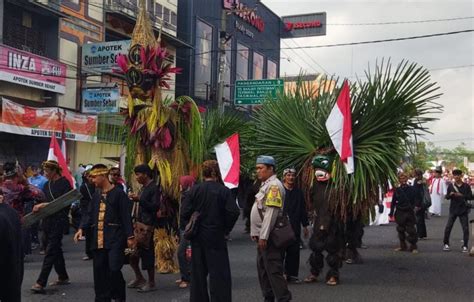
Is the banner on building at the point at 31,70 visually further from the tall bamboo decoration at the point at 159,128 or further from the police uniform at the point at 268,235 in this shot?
the police uniform at the point at 268,235

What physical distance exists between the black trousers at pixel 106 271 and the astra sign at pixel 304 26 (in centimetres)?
3764

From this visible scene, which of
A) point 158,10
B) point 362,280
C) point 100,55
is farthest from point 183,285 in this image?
point 158,10

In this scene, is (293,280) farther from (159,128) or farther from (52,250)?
(52,250)

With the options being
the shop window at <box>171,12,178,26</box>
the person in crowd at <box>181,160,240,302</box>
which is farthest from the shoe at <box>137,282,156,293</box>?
the shop window at <box>171,12,178,26</box>

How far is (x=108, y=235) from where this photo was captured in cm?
605

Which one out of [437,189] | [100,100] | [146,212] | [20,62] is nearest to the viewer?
[146,212]

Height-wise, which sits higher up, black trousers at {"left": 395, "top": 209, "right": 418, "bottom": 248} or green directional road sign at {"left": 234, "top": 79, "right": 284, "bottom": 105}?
green directional road sign at {"left": 234, "top": 79, "right": 284, "bottom": 105}

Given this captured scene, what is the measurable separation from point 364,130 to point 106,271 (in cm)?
438

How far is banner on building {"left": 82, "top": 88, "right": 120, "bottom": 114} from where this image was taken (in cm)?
2138

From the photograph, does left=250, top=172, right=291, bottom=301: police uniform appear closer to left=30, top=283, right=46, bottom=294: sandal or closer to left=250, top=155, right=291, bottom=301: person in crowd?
left=250, top=155, right=291, bottom=301: person in crowd

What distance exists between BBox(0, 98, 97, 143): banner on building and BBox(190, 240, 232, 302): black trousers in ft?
39.2

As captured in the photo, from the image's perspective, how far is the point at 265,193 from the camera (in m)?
6.48

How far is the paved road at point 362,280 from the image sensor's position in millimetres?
7336

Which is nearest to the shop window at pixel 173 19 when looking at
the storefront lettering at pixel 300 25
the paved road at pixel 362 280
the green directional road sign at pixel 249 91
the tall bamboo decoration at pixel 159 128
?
the green directional road sign at pixel 249 91
